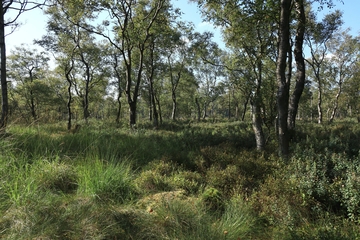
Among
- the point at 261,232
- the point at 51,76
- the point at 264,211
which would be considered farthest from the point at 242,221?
the point at 51,76

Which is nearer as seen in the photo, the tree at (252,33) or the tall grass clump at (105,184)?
the tall grass clump at (105,184)

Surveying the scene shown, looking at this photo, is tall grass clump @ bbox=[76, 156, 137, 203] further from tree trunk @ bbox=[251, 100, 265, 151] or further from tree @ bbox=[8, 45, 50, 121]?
tree @ bbox=[8, 45, 50, 121]

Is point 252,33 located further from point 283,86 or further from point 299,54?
point 283,86

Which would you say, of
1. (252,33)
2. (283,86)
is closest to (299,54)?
(252,33)

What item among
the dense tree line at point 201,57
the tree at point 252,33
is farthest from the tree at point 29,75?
the tree at point 252,33

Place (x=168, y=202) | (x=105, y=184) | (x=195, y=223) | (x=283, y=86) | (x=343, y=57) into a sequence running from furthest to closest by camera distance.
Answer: (x=343, y=57) < (x=283, y=86) < (x=105, y=184) < (x=168, y=202) < (x=195, y=223)

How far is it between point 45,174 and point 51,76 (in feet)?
123

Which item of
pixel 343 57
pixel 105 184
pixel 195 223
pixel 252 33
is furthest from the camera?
pixel 343 57

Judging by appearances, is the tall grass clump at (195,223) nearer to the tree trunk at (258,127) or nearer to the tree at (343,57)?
the tree trunk at (258,127)

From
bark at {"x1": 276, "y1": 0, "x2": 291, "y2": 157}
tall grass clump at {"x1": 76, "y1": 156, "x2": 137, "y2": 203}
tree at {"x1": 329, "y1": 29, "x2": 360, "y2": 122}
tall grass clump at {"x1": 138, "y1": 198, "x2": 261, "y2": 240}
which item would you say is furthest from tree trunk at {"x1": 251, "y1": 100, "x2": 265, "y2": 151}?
tree at {"x1": 329, "y1": 29, "x2": 360, "y2": 122}

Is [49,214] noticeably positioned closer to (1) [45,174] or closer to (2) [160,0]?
(1) [45,174]

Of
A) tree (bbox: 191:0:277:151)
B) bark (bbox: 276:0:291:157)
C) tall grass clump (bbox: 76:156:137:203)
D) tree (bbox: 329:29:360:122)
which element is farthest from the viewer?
tree (bbox: 329:29:360:122)

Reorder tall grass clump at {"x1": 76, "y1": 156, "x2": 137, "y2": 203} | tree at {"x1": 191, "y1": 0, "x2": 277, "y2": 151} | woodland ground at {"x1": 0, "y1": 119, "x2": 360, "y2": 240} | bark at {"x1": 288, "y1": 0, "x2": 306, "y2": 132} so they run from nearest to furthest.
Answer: woodland ground at {"x1": 0, "y1": 119, "x2": 360, "y2": 240}, tall grass clump at {"x1": 76, "y1": 156, "x2": 137, "y2": 203}, tree at {"x1": 191, "y1": 0, "x2": 277, "y2": 151}, bark at {"x1": 288, "y1": 0, "x2": 306, "y2": 132}

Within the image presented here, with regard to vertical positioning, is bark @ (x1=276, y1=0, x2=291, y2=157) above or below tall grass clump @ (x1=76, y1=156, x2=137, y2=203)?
above
